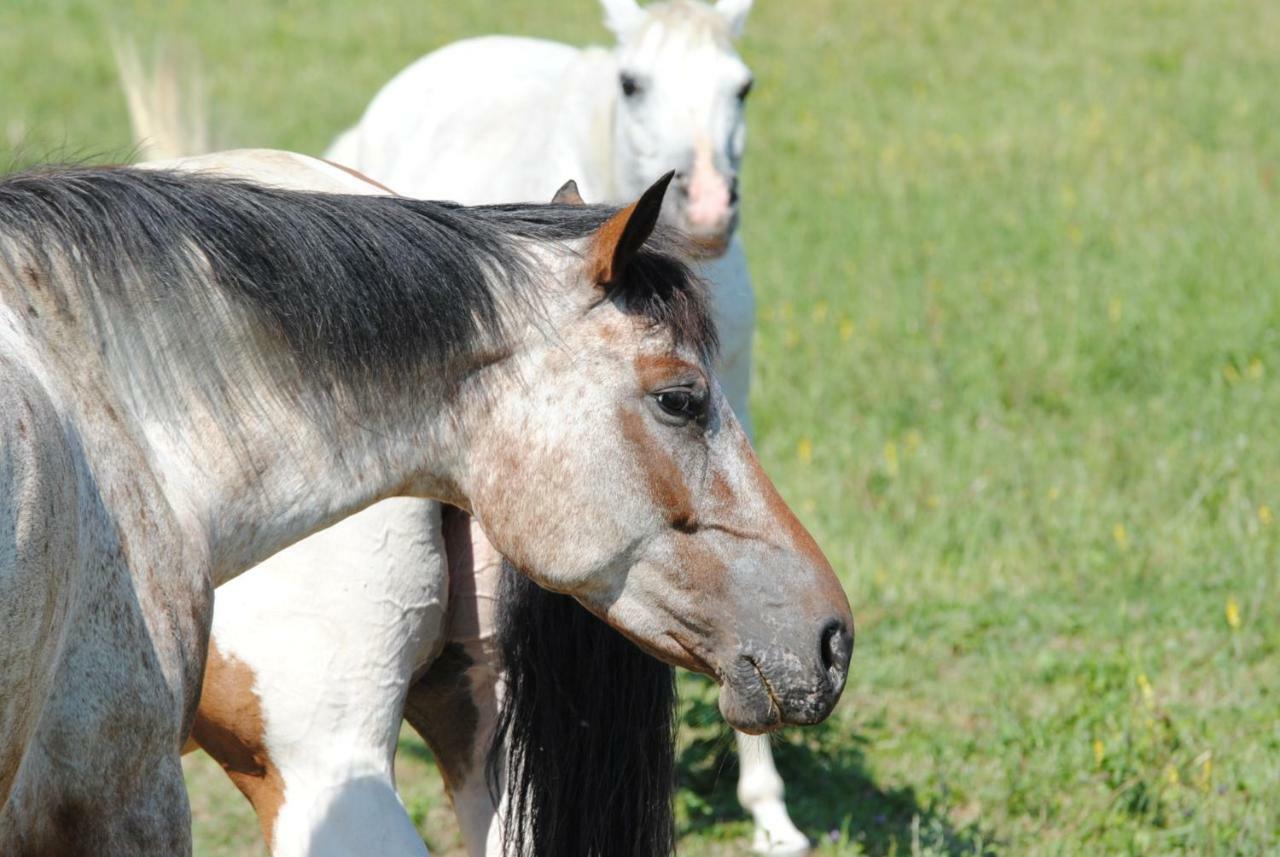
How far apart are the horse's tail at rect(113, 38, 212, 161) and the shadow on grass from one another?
2.44m

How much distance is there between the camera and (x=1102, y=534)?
17.6 ft

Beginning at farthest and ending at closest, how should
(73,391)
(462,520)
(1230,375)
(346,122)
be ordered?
(346,122) < (1230,375) < (462,520) < (73,391)

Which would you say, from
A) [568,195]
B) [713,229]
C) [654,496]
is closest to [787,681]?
[654,496]

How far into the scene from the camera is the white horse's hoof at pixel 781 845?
397 centimetres

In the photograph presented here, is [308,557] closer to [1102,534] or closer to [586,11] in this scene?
[1102,534]

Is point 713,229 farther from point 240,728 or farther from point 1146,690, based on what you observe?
point 240,728

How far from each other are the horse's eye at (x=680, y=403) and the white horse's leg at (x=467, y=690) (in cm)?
64

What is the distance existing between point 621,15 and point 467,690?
9.90ft

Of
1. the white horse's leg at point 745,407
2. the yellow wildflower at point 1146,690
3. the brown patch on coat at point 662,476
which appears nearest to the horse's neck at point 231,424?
the brown patch on coat at point 662,476

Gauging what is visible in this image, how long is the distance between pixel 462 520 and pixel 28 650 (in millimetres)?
1126

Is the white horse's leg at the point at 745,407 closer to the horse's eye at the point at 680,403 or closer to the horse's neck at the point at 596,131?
the horse's neck at the point at 596,131

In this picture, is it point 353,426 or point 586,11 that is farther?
point 586,11

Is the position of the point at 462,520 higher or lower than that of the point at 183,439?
lower

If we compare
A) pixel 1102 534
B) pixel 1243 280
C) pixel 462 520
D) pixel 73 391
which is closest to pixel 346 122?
pixel 1243 280
